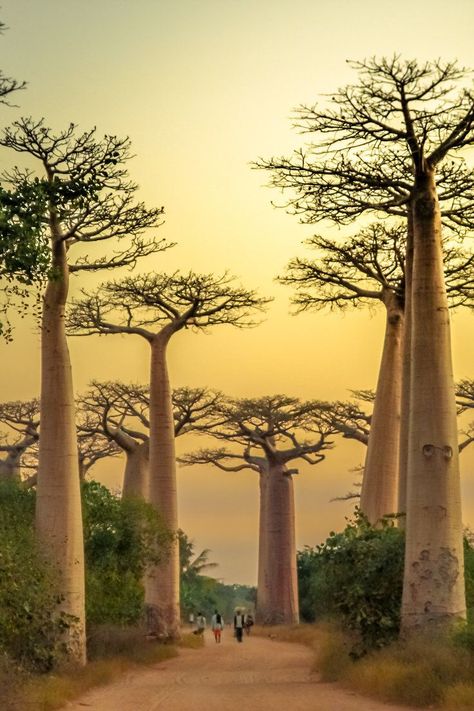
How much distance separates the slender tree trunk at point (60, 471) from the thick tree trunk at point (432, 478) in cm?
506

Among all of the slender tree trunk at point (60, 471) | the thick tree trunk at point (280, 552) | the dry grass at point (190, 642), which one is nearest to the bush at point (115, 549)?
the dry grass at point (190, 642)

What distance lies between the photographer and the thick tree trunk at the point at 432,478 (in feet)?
49.1

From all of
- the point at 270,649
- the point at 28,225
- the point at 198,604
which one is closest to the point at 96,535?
the point at 270,649

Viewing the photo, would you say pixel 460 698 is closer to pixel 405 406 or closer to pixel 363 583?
pixel 363 583

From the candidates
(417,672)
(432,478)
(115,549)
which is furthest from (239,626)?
(417,672)

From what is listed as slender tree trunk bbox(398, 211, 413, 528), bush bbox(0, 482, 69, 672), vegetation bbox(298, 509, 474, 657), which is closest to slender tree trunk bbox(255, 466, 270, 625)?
slender tree trunk bbox(398, 211, 413, 528)

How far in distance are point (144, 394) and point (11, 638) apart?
17776 mm

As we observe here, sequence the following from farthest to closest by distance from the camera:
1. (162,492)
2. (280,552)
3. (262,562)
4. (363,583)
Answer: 1. (262,562)
2. (280,552)
3. (162,492)
4. (363,583)

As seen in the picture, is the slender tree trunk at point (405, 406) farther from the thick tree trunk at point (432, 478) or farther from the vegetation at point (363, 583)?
the thick tree trunk at point (432, 478)

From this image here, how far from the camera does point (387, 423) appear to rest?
22.2m

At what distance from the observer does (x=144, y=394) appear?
108 ft

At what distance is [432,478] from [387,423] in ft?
23.2

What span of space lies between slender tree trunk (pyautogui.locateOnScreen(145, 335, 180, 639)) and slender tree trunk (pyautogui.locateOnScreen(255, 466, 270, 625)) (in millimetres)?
13998

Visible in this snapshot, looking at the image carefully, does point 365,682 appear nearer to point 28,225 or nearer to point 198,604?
point 28,225
